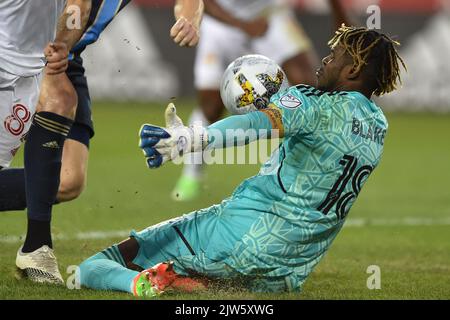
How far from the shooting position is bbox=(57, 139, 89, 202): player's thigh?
20.0ft

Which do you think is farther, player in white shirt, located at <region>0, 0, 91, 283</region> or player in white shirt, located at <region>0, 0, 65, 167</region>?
player in white shirt, located at <region>0, 0, 65, 167</region>

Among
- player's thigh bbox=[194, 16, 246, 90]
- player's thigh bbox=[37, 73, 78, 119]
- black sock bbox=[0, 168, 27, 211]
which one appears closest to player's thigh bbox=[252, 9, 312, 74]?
player's thigh bbox=[194, 16, 246, 90]

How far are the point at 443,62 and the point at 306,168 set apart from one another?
15710 millimetres

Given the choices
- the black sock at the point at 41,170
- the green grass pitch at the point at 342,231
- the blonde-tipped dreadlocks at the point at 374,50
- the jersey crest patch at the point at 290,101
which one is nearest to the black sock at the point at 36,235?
the black sock at the point at 41,170

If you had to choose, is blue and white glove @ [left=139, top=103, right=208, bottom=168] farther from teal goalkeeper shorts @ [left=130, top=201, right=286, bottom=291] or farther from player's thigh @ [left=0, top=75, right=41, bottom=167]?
player's thigh @ [left=0, top=75, right=41, bottom=167]

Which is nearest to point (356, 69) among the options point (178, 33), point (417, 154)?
point (178, 33)

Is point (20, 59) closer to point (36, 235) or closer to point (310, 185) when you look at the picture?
point (36, 235)

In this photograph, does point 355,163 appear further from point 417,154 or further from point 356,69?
point 417,154

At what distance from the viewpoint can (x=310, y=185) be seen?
484 centimetres

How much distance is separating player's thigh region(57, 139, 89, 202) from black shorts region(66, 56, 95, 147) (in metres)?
0.05

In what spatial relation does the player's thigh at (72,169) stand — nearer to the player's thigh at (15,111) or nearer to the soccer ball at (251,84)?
the player's thigh at (15,111)

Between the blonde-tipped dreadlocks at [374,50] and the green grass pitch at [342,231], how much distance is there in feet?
3.46

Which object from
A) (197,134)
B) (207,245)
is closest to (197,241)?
(207,245)

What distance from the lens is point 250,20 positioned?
10.6m
